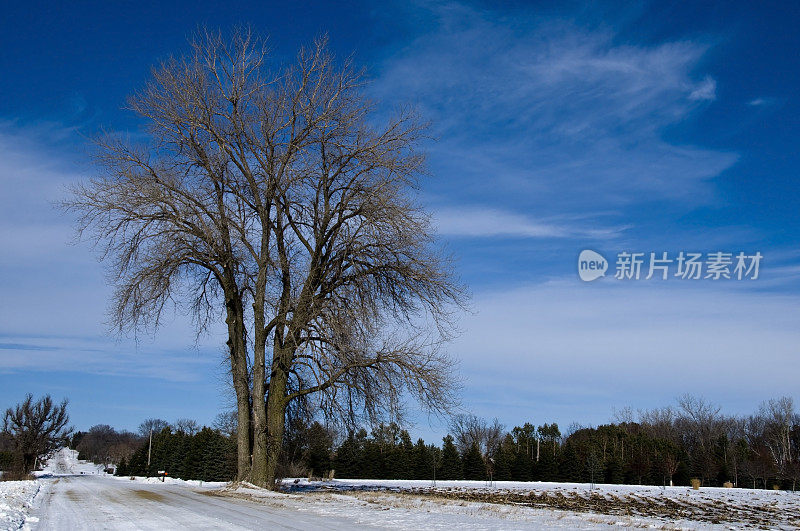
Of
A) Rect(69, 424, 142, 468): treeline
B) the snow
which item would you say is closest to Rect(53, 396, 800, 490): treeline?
the snow

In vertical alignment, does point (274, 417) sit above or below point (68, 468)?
above

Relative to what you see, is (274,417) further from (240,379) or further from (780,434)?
(780,434)

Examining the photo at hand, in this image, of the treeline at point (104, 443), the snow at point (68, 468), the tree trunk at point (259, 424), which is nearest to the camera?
the tree trunk at point (259, 424)

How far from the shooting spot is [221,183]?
21734 millimetres

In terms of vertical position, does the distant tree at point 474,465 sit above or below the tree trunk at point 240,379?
below

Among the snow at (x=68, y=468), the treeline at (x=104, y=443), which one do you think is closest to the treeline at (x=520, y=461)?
the snow at (x=68, y=468)

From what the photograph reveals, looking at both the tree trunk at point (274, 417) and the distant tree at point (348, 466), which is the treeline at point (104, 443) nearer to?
the distant tree at point (348, 466)

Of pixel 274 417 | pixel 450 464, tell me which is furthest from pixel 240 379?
pixel 450 464

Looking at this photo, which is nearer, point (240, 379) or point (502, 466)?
point (240, 379)

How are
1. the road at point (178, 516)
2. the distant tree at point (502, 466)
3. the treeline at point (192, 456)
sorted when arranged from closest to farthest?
the road at point (178, 516)
the treeline at point (192, 456)
the distant tree at point (502, 466)

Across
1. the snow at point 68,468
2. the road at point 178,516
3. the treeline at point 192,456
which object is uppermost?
the road at point 178,516

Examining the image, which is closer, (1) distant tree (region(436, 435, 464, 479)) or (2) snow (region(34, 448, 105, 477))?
(1) distant tree (region(436, 435, 464, 479))

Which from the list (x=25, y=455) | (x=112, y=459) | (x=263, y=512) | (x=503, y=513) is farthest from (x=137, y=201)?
(x=112, y=459)

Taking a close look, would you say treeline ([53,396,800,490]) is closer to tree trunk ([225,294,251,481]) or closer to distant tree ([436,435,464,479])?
distant tree ([436,435,464,479])
